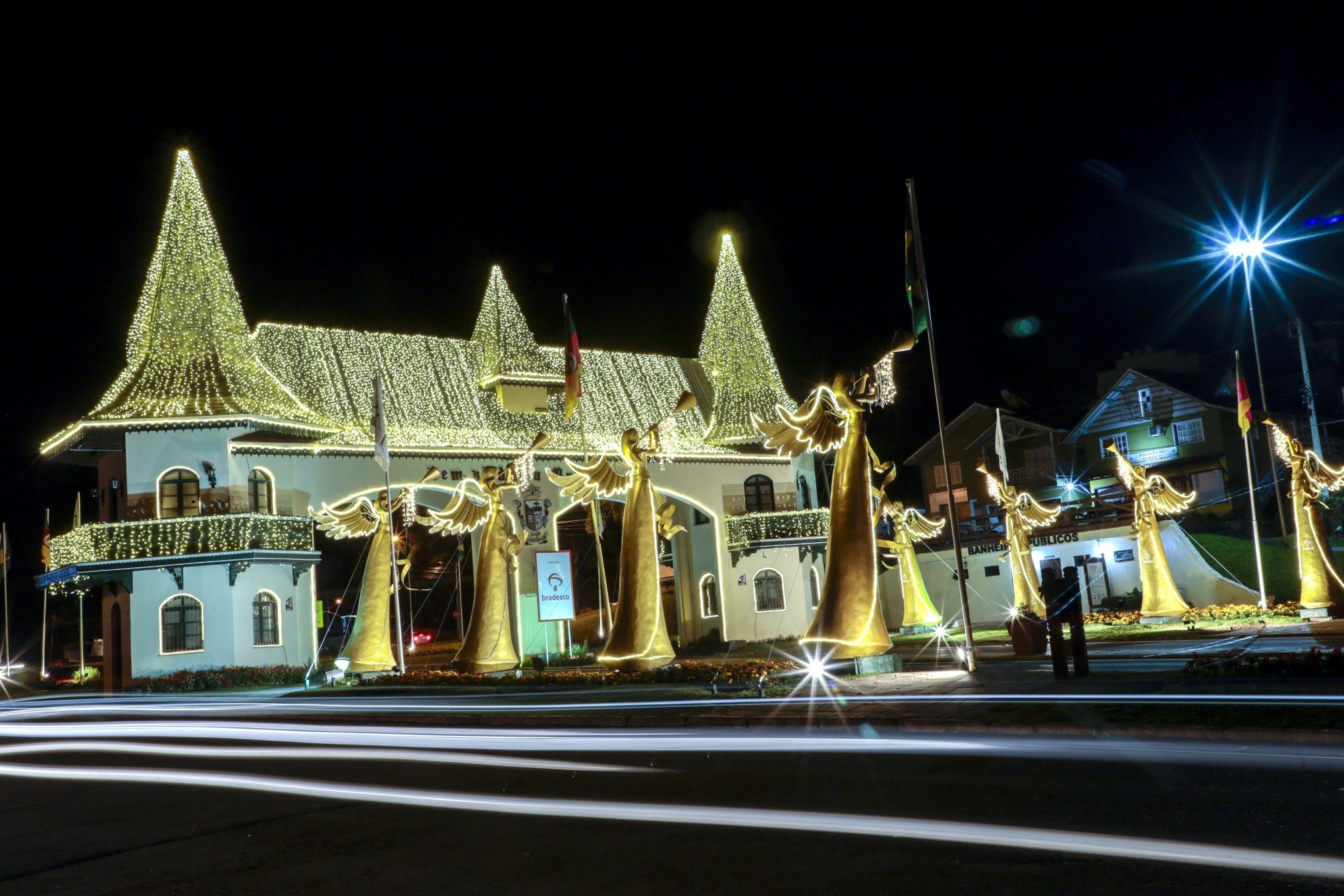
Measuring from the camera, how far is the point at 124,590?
3262 cm

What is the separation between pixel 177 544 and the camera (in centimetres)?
2973

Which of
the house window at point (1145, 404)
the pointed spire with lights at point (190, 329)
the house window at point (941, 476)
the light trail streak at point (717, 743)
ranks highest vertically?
the pointed spire with lights at point (190, 329)

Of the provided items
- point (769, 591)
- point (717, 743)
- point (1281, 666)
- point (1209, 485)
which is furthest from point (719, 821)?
point (1209, 485)

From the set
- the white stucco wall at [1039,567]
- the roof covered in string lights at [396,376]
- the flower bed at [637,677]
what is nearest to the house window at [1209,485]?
the white stucco wall at [1039,567]

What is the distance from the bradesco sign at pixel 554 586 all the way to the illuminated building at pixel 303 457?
3478 mm

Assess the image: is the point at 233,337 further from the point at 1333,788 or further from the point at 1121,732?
the point at 1333,788

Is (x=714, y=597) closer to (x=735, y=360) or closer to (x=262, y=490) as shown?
(x=735, y=360)

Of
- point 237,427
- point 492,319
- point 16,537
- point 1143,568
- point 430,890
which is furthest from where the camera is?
point 16,537

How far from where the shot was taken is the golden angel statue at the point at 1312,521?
75.0ft

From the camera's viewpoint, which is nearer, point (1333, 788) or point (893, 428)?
point (1333, 788)

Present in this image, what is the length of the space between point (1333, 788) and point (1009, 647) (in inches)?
709

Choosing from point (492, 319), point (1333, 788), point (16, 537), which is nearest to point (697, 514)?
point (492, 319)

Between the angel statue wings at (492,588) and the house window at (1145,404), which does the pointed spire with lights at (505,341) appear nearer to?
the angel statue wings at (492,588)

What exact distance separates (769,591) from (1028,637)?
2085 centimetres
